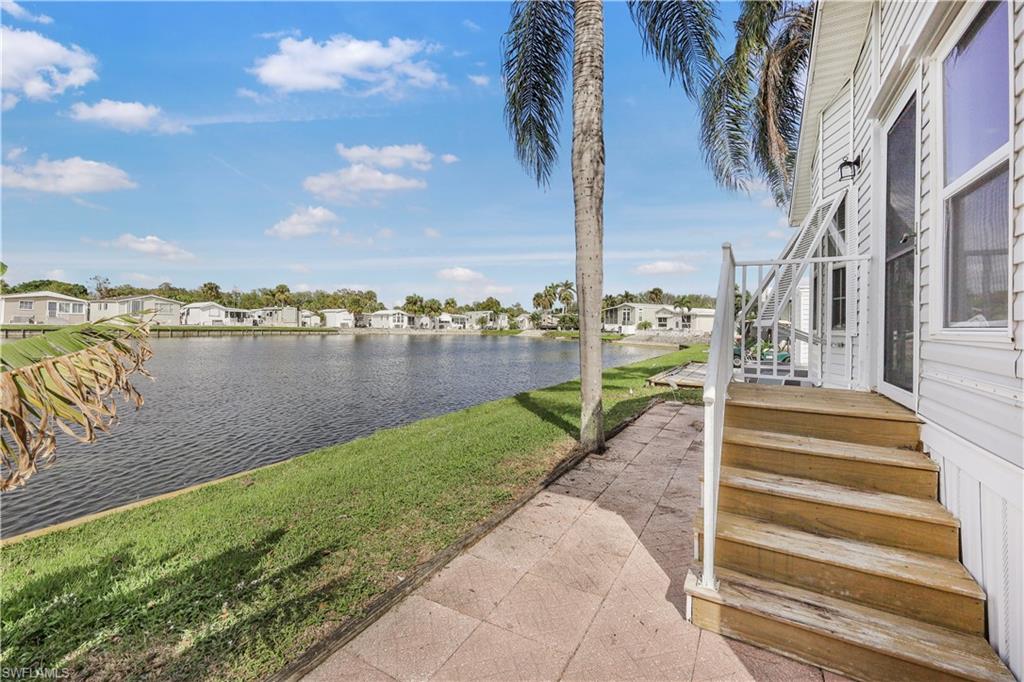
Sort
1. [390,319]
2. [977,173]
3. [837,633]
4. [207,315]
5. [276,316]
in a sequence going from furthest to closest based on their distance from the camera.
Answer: [390,319]
[276,316]
[207,315]
[977,173]
[837,633]

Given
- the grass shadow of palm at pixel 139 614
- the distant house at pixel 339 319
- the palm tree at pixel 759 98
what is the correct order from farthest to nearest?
the distant house at pixel 339 319 → the palm tree at pixel 759 98 → the grass shadow of palm at pixel 139 614

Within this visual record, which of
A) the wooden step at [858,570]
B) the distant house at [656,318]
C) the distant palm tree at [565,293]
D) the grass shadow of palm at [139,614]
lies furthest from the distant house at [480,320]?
the wooden step at [858,570]

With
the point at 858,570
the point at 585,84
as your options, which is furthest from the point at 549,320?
the point at 858,570

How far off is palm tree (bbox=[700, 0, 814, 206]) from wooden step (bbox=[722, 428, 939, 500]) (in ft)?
18.6

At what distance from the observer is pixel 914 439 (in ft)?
7.78

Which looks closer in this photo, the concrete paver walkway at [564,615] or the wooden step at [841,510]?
the concrete paver walkway at [564,615]

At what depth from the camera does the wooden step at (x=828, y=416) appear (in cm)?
242

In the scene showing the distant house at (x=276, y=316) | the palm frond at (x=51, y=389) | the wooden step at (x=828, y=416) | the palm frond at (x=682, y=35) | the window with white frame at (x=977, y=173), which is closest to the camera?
the palm frond at (x=51, y=389)

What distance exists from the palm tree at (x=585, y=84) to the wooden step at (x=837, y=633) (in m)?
2.89

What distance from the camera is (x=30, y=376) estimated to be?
129 cm

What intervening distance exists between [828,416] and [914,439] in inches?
15.5

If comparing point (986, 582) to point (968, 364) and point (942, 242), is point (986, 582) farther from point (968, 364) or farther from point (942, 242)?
Answer: point (942, 242)

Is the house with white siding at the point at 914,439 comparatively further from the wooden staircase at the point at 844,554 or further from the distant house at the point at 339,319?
the distant house at the point at 339,319

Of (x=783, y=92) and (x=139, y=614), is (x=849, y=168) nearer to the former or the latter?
(x=139, y=614)
